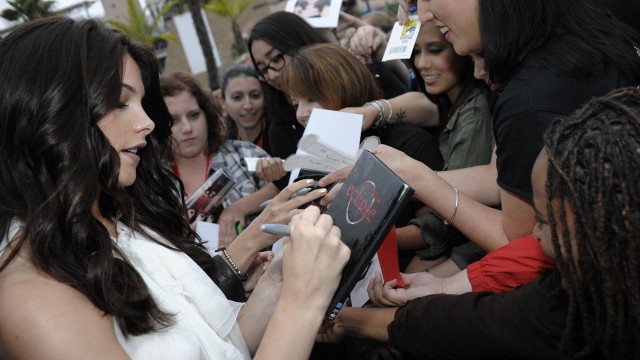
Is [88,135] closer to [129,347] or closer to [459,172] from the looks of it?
[129,347]

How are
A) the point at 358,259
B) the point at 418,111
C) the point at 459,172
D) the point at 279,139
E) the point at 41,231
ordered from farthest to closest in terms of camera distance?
the point at 279,139, the point at 418,111, the point at 459,172, the point at 358,259, the point at 41,231

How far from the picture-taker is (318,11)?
12.8ft

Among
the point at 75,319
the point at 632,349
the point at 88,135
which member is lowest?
the point at 632,349

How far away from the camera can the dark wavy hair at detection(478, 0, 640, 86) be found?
1.79 metres

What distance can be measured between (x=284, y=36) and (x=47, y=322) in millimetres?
2796

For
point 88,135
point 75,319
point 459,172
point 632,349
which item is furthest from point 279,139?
point 632,349

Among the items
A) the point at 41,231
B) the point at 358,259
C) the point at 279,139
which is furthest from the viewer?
the point at 279,139

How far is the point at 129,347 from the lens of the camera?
146 centimetres

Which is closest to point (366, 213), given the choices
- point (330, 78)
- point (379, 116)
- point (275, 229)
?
point (275, 229)

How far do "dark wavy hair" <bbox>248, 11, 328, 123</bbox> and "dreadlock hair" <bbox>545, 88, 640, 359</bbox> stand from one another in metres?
2.65

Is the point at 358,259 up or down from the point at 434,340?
up

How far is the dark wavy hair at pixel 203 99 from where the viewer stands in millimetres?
3848

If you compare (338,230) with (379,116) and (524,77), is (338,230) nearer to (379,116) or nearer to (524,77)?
(524,77)

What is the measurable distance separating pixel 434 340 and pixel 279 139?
2.38 metres
